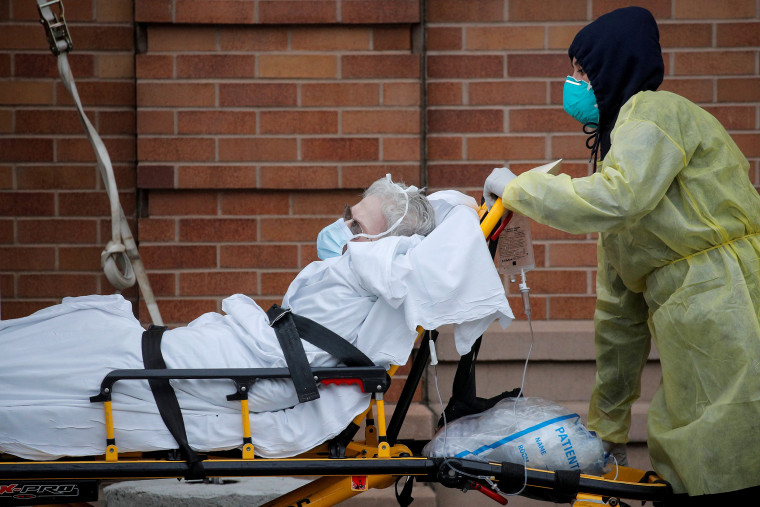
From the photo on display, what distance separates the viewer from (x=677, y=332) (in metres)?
2.61

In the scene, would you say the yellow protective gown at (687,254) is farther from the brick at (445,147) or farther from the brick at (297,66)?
the brick at (297,66)

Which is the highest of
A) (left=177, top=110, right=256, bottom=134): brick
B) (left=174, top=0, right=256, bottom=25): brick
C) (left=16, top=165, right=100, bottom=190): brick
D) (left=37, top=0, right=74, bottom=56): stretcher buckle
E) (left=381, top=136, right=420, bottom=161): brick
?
(left=174, top=0, right=256, bottom=25): brick

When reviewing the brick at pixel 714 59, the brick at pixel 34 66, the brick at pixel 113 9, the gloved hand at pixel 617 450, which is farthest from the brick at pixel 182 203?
the brick at pixel 714 59

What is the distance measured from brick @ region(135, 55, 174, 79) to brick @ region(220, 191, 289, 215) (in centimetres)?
64

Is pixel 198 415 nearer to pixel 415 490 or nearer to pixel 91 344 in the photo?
pixel 91 344

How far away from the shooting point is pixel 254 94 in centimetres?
405

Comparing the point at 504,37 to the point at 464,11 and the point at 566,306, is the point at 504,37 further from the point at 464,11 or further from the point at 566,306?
the point at 566,306

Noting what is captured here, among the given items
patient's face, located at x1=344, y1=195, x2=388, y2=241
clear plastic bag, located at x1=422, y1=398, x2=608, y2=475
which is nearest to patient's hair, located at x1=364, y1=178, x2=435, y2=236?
patient's face, located at x1=344, y1=195, x2=388, y2=241

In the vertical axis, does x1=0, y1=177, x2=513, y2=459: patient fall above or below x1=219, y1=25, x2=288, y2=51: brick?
below

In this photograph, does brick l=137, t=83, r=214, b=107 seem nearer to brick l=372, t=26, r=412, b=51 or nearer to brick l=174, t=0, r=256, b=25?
brick l=174, t=0, r=256, b=25

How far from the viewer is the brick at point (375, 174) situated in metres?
4.06

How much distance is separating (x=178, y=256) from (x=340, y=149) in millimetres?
928

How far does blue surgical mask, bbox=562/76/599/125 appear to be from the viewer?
2.86m

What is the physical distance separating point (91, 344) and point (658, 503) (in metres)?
1.80
